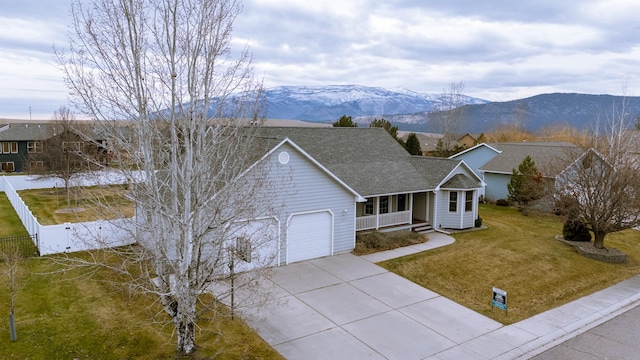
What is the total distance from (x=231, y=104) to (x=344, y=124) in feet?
92.0

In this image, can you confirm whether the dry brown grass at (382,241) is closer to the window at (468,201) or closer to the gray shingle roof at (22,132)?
the window at (468,201)

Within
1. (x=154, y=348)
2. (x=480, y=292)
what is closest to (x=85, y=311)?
(x=154, y=348)

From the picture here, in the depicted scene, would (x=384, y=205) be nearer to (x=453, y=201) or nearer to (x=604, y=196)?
(x=453, y=201)

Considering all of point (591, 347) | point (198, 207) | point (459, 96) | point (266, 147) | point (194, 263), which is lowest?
point (591, 347)

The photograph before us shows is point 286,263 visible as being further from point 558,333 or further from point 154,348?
point 558,333

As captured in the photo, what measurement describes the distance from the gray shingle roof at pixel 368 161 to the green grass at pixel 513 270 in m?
3.84

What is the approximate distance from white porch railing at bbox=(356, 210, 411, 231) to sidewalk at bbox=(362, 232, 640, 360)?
30.5 feet

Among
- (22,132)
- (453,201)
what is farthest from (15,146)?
(453,201)

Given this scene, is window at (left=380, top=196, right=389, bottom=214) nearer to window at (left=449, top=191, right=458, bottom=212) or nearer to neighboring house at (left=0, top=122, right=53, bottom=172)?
window at (left=449, top=191, right=458, bottom=212)

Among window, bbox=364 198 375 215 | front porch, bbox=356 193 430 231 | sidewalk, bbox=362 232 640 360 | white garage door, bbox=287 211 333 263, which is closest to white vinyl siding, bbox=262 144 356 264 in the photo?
white garage door, bbox=287 211 333 263

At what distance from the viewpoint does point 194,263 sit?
8.88 meters

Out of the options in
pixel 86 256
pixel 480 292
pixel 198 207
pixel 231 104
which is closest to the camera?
pixel 198 207

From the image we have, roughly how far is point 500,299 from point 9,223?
24408mm

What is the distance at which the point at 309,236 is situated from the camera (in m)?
17.9
